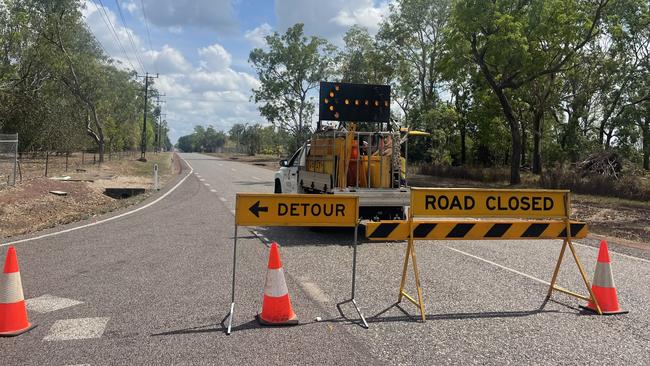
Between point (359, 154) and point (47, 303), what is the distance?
22.6ft

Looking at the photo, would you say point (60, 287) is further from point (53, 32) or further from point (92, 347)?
point (53, 32)

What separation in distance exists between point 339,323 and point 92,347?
227cm

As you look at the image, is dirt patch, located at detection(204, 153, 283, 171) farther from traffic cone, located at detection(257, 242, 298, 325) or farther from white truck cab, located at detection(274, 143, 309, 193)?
traffic cone, located at detection(257, 242, 298, 325)

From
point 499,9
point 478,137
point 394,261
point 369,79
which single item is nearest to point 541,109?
point 478,137

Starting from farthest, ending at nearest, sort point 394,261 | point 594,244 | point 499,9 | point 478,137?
1. point 478,137
2. point 499,9
3. point 594,244
4. point 394,261

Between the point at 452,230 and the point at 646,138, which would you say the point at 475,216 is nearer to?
the point at 452,230

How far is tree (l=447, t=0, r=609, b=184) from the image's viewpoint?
25.4m

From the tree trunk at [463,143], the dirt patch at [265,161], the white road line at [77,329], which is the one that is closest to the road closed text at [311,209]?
the white road line at [77,329]

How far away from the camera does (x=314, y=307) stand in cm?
585

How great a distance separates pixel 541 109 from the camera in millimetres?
36500

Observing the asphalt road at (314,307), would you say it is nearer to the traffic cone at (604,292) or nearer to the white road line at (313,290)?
the white road line at (313,290)

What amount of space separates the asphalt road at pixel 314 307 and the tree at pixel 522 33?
Answer: 17720 millimetres

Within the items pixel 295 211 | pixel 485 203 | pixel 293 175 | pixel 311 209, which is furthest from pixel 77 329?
pixel 293 175

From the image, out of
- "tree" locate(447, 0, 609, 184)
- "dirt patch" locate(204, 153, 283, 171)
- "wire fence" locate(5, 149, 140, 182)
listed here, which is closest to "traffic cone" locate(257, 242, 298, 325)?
"wire fence" locate(5, 149, 140, 182)
